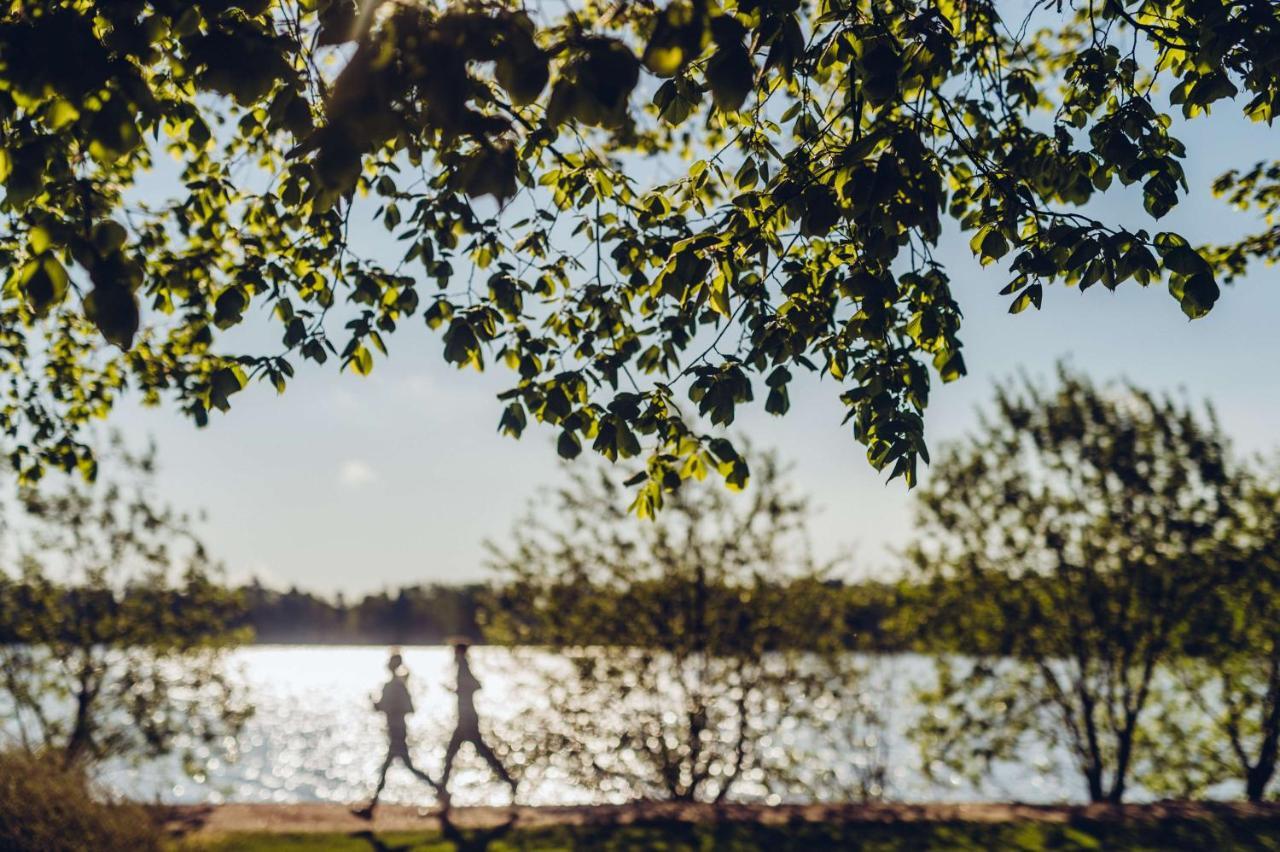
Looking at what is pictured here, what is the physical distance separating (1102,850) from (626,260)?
7507 millimetres

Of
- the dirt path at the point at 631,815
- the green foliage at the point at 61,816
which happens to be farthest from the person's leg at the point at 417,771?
the green foliage at the point at 61,816

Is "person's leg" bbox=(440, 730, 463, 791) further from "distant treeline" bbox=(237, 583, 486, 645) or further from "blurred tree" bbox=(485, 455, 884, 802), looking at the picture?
"distant treeline" bbox=(237, 583, 486, 645)

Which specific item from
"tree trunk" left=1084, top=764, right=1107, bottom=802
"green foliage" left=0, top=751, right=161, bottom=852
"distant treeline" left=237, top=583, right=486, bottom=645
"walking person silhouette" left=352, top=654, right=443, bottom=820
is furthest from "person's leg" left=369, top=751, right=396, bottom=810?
"distant treeline" left=237, top=583, right=486, bottom=645

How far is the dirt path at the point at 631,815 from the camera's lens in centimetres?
879

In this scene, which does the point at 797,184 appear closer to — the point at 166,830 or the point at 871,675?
the point at 166,830

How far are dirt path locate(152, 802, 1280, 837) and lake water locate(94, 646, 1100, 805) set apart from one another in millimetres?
897

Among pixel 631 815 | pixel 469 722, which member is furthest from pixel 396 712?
pixel 631 815

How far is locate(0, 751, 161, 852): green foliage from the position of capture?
24.0 ft

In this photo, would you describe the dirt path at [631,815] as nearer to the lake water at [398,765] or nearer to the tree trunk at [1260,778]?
the lake water at [398,765]

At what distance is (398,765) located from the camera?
28.8 m

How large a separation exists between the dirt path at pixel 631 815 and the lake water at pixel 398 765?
2.94ft

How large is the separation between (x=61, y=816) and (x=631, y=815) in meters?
5.28

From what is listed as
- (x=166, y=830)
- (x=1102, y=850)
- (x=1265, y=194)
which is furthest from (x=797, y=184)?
(x=166, y=830)

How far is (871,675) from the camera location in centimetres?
1303
